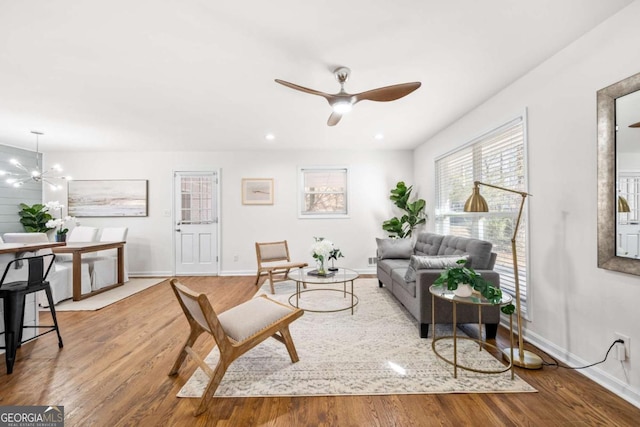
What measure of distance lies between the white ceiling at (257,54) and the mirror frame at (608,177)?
20.7 inches

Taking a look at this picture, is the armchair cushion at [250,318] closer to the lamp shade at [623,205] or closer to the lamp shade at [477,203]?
the lamp shade at [477,203]

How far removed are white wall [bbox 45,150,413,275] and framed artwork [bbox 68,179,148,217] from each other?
0.40 feet

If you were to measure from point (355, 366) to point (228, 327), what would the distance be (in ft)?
3.25

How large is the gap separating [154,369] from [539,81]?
3919mm

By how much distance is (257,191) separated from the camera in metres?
5.16

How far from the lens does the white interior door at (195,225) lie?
512 cm

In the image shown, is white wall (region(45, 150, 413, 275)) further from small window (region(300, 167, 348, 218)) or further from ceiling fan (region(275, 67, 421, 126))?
ceiling fan (region(275, 67, 421, 126))

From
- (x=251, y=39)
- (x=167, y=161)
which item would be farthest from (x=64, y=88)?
(x=167, y=161)

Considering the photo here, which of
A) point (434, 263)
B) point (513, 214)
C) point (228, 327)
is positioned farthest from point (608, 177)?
point (228, 327)

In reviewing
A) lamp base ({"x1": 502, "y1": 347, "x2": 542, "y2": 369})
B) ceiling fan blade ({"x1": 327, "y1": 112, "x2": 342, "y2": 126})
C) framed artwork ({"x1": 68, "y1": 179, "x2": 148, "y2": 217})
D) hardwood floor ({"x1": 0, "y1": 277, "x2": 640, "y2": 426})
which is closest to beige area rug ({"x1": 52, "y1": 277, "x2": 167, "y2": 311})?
hardwood floor ({"x1": 0, "y1": 277, "x2": 640, "y2": 426})

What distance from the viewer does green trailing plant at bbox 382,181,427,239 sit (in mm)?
4672

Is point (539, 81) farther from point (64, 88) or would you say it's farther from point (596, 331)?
point (64, 88)

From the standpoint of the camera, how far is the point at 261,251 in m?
4.43

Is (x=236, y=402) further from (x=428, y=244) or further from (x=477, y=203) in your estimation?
(x=428, y=244)
